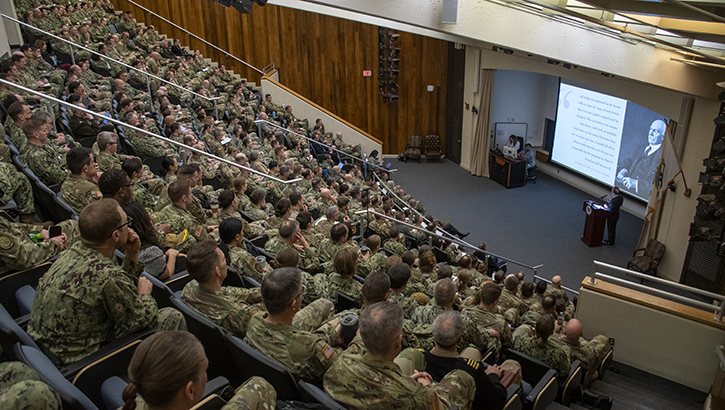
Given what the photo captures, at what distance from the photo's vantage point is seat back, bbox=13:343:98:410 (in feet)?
5.34

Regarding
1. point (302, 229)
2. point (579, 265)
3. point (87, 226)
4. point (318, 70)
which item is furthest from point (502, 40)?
point (318, 70)

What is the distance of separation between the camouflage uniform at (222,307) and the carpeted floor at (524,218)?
633 cm

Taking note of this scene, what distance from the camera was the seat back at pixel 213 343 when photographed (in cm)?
236

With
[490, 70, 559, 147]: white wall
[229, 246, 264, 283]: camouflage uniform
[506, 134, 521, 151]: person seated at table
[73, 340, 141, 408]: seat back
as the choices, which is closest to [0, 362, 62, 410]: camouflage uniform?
[73, 340, 141, 408]: seat back

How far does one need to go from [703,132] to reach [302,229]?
19.9ft

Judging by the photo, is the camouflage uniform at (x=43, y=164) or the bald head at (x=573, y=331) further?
the camouflage uniform at (x=43, y=164)

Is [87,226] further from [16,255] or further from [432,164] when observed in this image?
[432,164]

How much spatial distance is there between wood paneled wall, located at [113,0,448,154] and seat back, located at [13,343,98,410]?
12.6 m

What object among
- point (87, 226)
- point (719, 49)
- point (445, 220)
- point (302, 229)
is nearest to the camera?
point (87, 226)

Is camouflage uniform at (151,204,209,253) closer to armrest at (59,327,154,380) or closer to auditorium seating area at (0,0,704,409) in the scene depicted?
auditorium seating area at (0,0,704,409)

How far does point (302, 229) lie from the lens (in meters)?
4.82

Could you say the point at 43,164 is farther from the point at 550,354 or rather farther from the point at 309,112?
the point at 309,112

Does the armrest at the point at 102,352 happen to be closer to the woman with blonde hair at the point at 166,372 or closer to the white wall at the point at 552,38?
the woman with blonde hair at the point at 166,372

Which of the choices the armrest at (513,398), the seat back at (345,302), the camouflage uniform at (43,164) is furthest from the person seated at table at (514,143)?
the camouflage uniform at (43,164)
